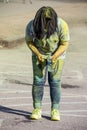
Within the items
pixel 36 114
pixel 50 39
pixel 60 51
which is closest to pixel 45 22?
pixel 50 39

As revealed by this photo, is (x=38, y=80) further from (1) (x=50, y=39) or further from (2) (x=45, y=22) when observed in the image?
(2) (x=45, y=22)

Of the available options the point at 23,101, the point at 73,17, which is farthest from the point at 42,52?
the point at 73,17

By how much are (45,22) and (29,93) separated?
2437 millimetres

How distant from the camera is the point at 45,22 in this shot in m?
7.26

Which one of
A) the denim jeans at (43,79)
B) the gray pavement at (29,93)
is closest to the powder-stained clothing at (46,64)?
the denim jeans at (43,79)

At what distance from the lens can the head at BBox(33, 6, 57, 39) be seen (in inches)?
284

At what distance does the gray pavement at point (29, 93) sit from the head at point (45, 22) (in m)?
1.17

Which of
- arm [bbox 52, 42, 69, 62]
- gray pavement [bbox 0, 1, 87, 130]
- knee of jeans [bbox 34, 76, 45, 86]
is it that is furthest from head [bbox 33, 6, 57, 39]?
gray pavement [bbox 0, 1, 87, 130]

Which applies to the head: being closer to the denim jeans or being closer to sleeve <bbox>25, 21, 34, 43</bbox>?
sleeve <bbox>25, 21, 34, 43</bbox>

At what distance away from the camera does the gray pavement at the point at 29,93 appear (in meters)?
7.40

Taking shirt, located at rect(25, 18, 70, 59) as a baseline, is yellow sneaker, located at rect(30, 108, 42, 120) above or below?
below

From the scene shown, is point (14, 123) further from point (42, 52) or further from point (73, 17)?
point (73, 17)

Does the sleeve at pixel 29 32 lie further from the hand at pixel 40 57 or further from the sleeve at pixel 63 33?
the sleeve at pixel 63 33

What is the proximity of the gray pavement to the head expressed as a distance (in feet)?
3.85
